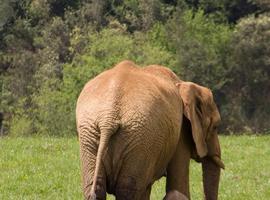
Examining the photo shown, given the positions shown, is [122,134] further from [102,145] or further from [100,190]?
[100,190]

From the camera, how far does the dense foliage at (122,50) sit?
48.2m

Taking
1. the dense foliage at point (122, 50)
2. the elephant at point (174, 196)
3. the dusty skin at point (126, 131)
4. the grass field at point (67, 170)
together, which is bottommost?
the dense foliage at point (122, 50)

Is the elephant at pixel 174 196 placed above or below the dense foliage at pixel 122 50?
above

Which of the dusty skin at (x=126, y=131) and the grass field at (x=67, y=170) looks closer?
the dusty skin at (x=126, y=131)

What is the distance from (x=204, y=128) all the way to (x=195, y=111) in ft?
1.06

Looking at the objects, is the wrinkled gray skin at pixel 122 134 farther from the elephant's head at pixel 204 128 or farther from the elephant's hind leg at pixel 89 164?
the elephant's head at pixel 204 128

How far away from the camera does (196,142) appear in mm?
7465

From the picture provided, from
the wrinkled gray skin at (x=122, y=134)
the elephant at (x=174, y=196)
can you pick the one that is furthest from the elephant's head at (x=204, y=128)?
the wrinkled gray skin at (x=122, y=134)

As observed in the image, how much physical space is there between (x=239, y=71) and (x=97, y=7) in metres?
12.8

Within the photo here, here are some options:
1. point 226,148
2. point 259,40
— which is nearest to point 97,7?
point 259,40

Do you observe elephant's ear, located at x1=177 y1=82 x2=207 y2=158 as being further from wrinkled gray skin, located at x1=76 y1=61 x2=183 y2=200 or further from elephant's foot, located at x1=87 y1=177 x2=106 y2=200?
elephant's foot, located at x1=87 y1=177 x2=106 y2=200

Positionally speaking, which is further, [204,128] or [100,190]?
[204,128]

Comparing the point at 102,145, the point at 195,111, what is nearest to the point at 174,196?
the point at 195,111

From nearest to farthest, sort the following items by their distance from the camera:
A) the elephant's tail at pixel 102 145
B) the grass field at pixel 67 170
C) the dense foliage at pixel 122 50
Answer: the elephant's tail at pixel 102 145 < the grass field at pixel 67 170 < the dense foliage at pixel 122 50
